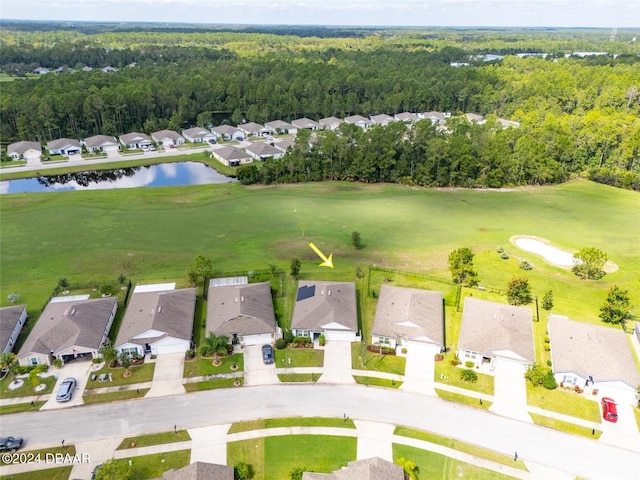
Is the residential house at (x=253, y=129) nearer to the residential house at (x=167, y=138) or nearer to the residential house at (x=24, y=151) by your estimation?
the residential house at (x=167, y=138)

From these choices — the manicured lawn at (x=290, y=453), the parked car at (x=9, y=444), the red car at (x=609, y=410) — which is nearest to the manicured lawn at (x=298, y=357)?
the manicured lawn at (x=290, y=453)

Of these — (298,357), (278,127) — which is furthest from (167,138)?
(298,357)

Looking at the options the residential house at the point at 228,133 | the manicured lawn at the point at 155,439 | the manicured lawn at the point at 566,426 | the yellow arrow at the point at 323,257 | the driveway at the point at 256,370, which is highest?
the residential house at the point at 228,133

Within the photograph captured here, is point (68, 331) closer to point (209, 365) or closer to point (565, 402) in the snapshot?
point (209, 365)

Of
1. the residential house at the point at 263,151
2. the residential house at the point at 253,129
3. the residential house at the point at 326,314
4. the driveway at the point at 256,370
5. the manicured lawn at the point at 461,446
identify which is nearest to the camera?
the manicured lawn at the point at 461,446

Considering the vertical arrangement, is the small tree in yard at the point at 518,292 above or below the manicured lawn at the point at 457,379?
above

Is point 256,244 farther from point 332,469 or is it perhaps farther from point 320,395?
point 332,469

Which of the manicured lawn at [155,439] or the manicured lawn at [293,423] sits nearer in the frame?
the manicured lawn at [155,439]
